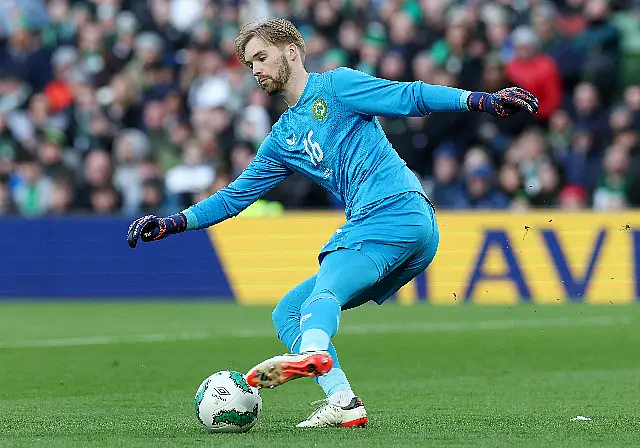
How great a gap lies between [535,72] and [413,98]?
1120cm

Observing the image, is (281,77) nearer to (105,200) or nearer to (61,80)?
(105,200)

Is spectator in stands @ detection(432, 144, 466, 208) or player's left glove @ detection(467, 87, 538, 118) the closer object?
player's left glove @ detection(467, 87, 538, 118)

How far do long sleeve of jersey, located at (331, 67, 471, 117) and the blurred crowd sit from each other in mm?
10462

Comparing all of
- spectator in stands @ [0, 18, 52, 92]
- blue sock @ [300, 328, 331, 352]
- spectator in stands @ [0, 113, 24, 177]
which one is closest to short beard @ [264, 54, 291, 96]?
blue sock @ [300, 328, 331, 352]

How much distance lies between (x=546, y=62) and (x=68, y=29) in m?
8.10

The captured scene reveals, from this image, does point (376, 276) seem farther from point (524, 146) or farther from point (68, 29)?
point (68, 29)

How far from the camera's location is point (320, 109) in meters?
6.98

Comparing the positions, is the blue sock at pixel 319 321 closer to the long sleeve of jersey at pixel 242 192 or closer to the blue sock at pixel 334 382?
the blue sock at pixel 334 382

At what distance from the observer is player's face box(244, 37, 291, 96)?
6.92 meters

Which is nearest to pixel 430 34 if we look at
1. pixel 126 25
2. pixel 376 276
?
pixel 126 25

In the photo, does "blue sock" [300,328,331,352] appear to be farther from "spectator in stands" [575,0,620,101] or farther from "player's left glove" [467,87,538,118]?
"spectator in stands" [575,0,620,101]

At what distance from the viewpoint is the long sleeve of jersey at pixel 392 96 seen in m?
6.52

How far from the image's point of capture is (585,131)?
17266 mm

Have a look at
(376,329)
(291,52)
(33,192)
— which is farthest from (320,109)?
(33,192)
